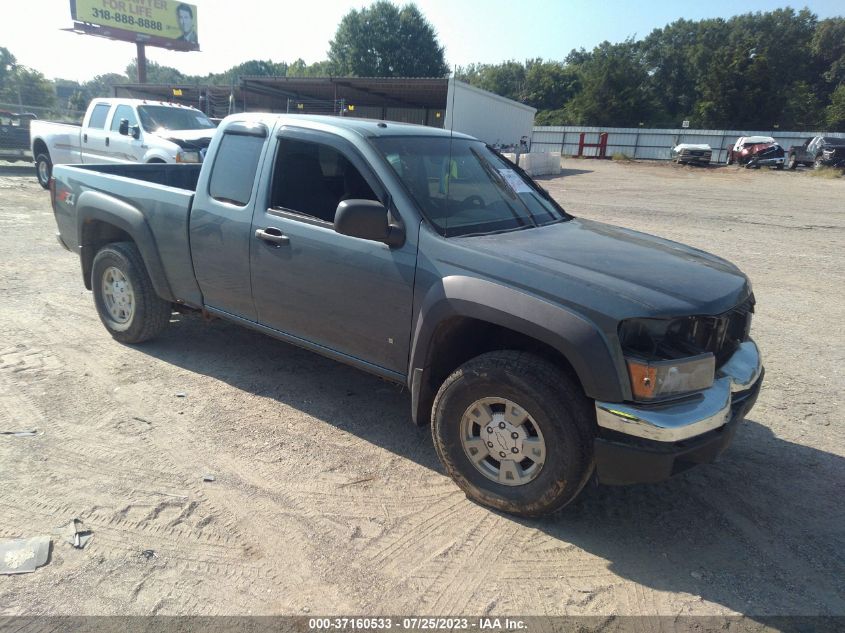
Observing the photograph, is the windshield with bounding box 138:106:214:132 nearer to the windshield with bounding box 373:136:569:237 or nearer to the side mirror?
the windshield with bounding box 373:136:569:237

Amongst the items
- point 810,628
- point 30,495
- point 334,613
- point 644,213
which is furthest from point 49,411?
point 644,213

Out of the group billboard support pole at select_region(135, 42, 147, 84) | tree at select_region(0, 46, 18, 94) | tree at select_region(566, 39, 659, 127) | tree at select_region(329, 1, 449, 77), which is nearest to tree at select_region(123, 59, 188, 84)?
tree at select_region(329, 1, 449, 77)

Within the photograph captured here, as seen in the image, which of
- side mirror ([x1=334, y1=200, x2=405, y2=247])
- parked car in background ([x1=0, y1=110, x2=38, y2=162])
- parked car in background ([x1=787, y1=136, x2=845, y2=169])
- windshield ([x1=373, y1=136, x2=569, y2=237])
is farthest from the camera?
parked car in background ([x1=787, y1=136, x2=845, y2=169])

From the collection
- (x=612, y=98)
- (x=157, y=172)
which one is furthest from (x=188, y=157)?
(x=612, y=98)

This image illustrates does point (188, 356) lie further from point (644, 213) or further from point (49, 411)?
point (644, 213)

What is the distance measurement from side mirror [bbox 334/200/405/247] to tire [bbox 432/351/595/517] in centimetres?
→ 87

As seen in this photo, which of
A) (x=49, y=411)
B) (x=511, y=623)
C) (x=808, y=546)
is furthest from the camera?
(x=49, y=411)

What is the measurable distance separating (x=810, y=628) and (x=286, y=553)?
2260 millimetres

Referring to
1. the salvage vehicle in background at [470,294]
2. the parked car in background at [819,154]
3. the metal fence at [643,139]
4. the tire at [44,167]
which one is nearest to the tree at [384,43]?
the metal fence at [643,139]

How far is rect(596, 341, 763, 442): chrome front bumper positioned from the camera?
2516mm

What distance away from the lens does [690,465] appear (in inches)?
105

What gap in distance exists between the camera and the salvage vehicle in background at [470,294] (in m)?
2.63

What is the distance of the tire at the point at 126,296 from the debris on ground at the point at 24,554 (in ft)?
8.05

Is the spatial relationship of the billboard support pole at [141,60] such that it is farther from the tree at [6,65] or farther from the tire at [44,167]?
the tire at [44,167]
